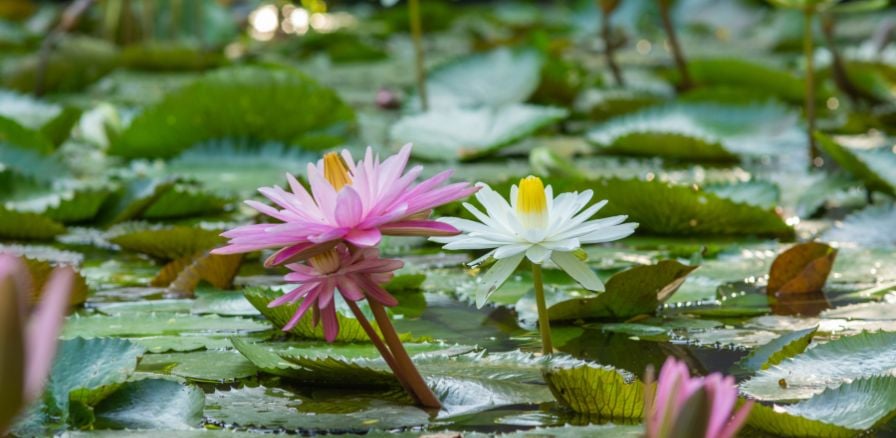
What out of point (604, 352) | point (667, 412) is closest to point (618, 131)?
point (604, 352)

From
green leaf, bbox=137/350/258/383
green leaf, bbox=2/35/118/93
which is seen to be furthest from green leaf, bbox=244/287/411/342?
green leaf, bbox=2/35/118/93

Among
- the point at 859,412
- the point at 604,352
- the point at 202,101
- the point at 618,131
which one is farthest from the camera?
the point at 618,131

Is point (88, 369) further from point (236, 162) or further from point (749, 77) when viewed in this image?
point (749, 77)

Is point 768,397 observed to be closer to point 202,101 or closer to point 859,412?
point 859,412

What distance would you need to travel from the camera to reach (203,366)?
93 centimetres

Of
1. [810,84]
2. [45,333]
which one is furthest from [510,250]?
[810,84]

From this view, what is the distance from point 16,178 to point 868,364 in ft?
3.93

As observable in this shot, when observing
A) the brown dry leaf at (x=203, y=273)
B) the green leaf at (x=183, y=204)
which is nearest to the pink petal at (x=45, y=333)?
the brown dry leaf at (x=203, y=273)

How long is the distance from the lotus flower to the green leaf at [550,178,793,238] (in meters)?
1.02

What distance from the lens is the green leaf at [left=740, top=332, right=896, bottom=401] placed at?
0.83 meters

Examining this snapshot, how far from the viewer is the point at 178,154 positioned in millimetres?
2059

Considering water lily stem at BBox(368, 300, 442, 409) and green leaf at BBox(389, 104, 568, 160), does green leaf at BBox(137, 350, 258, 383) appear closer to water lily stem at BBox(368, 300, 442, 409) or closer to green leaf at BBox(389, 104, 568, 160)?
water lily stem at BBox(368, 300, 442, 409)

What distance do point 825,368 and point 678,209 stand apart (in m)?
0.60

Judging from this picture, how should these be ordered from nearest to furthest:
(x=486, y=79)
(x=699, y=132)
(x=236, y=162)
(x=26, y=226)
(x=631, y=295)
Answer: (x=631, y=295) < (x=26, y=226) < (x=236, y=162) < (x=699, y=132) < (x=486, y=79)
